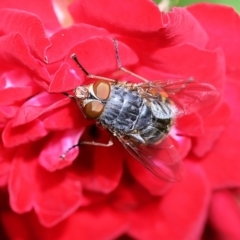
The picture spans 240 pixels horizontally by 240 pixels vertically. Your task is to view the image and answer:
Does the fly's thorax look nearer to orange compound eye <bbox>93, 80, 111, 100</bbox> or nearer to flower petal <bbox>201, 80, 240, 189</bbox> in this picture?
orange compound eye <bbox>93, 80, 111, 100</bbox>

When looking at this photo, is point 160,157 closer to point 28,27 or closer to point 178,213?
point 178,213

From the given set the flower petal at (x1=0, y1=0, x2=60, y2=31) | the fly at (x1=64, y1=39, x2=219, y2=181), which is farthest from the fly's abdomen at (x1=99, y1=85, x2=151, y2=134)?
the flower petal at (x1=0, y1=0, x2=60, y2=31)

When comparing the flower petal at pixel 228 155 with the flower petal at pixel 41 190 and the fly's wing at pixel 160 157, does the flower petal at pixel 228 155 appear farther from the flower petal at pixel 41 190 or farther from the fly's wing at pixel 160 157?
the flower petal at pixel 41 190

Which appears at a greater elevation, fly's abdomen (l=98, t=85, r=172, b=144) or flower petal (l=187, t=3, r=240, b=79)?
flower petal (l=187, t=3, r=240, b=79)

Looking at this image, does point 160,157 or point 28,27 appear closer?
point 28,27

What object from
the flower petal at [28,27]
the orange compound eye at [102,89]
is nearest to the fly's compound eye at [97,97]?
the orange compound eye at [102,89]

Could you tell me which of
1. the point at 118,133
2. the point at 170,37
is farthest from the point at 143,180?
the point at 170,37

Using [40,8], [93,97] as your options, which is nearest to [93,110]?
[93,97]

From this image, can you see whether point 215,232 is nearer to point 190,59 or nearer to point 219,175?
point 219,175
